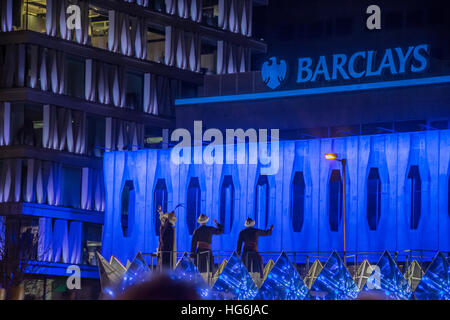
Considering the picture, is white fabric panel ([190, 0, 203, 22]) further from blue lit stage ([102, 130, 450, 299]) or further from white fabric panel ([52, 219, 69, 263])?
blue lit stage ([102, 130, 450, 299])

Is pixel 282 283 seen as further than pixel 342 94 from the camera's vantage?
No

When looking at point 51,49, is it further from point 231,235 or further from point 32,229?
point 231,235

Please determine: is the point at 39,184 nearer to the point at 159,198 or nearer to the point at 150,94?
the point at 150,94

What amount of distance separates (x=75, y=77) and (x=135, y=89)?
5.89m

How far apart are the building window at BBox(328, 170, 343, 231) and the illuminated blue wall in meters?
0.22

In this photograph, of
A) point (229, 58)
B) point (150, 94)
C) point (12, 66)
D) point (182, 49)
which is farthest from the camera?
point (229, 58)

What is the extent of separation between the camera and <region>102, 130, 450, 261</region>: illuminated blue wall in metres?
51.6

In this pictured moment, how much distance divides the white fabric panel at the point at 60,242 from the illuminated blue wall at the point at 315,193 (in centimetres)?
954

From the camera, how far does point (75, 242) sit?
239 ft

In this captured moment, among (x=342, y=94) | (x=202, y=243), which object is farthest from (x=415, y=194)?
(x=342, y=94)

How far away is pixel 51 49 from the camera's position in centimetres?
7162

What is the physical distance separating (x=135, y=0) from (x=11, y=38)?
11.0 m

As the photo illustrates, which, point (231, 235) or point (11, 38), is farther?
point (11, 38)
